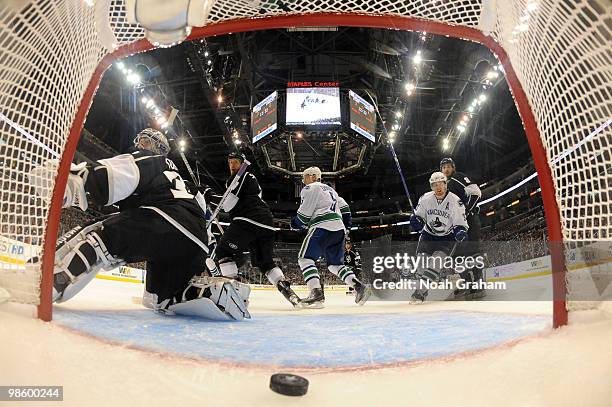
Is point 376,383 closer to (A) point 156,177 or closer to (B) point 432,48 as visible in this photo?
(A) point 156,177

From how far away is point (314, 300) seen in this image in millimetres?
3057

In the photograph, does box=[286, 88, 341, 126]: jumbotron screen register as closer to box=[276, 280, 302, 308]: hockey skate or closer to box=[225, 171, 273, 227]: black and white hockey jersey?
box=[225, 171, 273, 227]: black and white hockey jersey

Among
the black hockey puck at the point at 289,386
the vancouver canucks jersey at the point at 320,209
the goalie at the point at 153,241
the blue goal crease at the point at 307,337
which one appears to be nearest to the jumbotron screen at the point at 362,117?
the vancouver canucks jersey at the point at 320,209

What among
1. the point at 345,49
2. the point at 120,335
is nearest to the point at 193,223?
the point at 120,335

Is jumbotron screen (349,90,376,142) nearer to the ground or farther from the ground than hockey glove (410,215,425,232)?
farther from the ground

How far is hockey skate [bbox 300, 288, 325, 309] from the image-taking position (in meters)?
2.99

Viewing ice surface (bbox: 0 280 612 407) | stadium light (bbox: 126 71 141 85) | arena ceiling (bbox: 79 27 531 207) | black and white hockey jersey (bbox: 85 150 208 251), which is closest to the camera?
ice surface (bbox: 0 280 612 407)

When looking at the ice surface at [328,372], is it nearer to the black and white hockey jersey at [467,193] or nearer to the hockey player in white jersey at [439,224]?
the hockey player in white jersey at [439,224]

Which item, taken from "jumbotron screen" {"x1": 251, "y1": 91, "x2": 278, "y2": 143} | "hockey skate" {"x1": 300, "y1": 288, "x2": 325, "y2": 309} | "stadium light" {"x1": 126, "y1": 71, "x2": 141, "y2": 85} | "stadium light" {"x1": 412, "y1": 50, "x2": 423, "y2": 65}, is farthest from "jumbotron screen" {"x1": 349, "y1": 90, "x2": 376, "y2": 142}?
"hockey skate" {"x1": 300, "y1": 288, "x2": 325, "y2": 309}

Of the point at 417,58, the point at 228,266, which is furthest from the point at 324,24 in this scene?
the point at 417,58

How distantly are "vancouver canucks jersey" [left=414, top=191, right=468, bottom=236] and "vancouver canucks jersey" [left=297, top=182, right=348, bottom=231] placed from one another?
925mm

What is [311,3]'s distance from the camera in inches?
49.3

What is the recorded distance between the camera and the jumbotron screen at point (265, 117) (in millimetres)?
8359

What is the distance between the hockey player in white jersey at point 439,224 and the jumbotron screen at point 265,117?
17.2 feet
